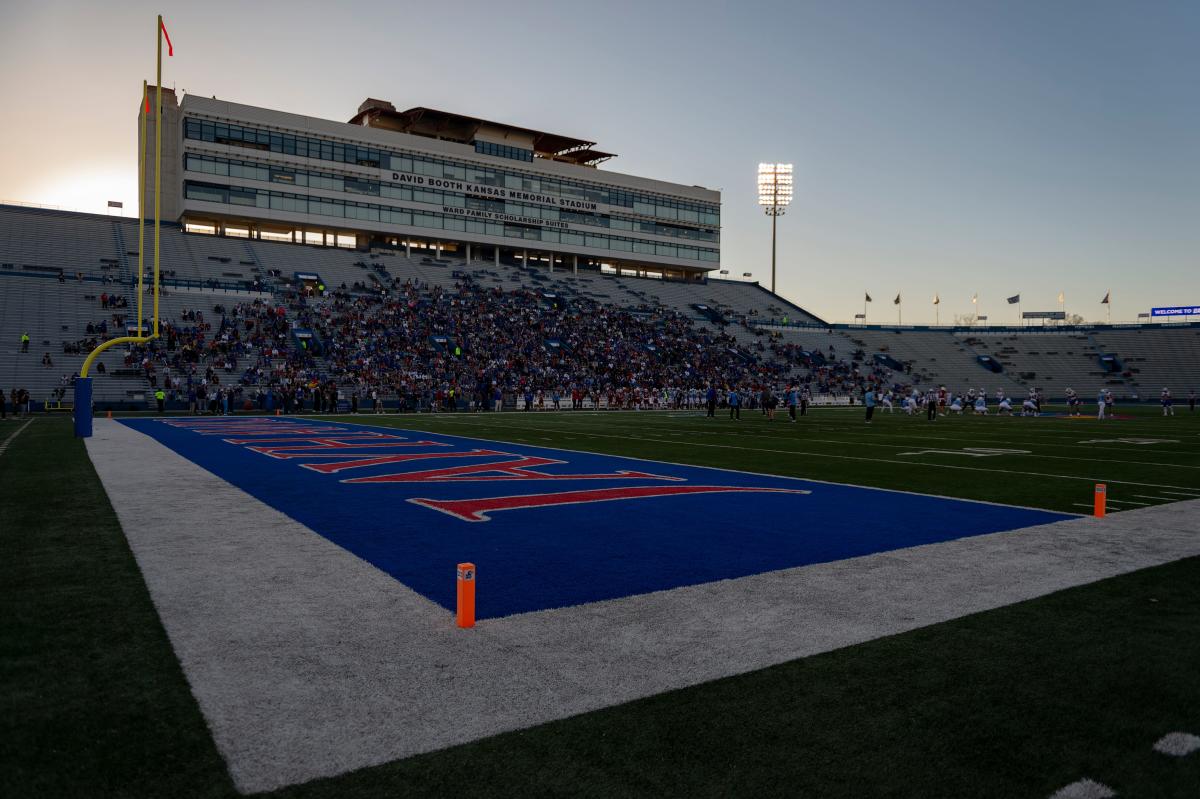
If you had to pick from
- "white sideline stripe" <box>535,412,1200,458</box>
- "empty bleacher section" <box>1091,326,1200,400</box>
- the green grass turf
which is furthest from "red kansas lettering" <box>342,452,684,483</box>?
"empty bleacher section" <box>1091,326,1200,400</box>

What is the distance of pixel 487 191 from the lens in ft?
223

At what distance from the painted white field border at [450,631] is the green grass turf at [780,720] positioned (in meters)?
0.16

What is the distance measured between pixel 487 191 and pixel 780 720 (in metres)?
68.2

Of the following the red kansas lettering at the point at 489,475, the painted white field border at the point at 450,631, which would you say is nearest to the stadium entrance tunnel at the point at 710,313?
the red kansas lettering at the point at 489,475

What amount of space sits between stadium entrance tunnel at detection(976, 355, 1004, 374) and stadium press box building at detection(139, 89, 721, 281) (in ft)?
90.3

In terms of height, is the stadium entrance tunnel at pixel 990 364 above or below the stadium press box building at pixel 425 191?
below

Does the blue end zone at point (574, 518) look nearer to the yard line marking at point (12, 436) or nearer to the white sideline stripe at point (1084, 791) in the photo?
the white sideline stripe at point (1084, 791)

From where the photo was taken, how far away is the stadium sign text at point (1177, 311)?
7881 centimetres

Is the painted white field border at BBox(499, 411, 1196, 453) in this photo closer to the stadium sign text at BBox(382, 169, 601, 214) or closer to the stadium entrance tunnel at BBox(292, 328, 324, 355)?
the stadium entrance tunnel at BBox(292, 328, 324, 355)

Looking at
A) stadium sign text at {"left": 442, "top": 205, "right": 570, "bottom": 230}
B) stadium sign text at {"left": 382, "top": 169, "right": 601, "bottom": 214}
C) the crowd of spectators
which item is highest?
stadium sign text at {"left": 382, "top": 169, "right": 601, "bottom": 214}

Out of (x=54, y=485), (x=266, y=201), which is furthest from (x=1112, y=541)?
(x=266, y=201)

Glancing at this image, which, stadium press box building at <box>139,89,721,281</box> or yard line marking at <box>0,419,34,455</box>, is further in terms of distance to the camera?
stadium press box building at <box>139,89,721,281</box>

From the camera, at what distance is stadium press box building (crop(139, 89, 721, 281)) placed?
188 ft

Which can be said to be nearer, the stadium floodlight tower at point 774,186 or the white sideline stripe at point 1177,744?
the white sideline stripe at point 1177,744
